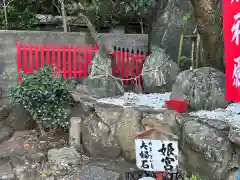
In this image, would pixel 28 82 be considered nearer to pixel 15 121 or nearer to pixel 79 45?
pixel 15 121

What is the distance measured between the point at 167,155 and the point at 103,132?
2.38 meters

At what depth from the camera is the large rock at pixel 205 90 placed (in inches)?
240

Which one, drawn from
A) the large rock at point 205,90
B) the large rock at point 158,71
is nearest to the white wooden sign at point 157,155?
the large rock at point 205,90

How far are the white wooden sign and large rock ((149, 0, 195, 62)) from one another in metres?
6.08

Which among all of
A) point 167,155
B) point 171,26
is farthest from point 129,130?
point 171,26

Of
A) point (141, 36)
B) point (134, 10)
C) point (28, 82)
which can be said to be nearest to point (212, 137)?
point (28, 82)

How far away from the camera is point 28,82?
691 cm

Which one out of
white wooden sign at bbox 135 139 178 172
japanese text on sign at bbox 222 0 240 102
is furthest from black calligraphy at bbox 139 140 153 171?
japanese text on sign at bbox 222 0 240 102

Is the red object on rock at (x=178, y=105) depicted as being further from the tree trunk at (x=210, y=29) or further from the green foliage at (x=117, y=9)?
the green foliage at (x=117, y=9)

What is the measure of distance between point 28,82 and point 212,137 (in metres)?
4.02

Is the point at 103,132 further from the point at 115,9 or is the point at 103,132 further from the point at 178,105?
the point at 115,9

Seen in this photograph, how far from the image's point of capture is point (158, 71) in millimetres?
7926

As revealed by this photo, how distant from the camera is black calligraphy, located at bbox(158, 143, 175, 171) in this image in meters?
4.08

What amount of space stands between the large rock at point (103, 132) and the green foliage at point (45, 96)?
0.92 meters
